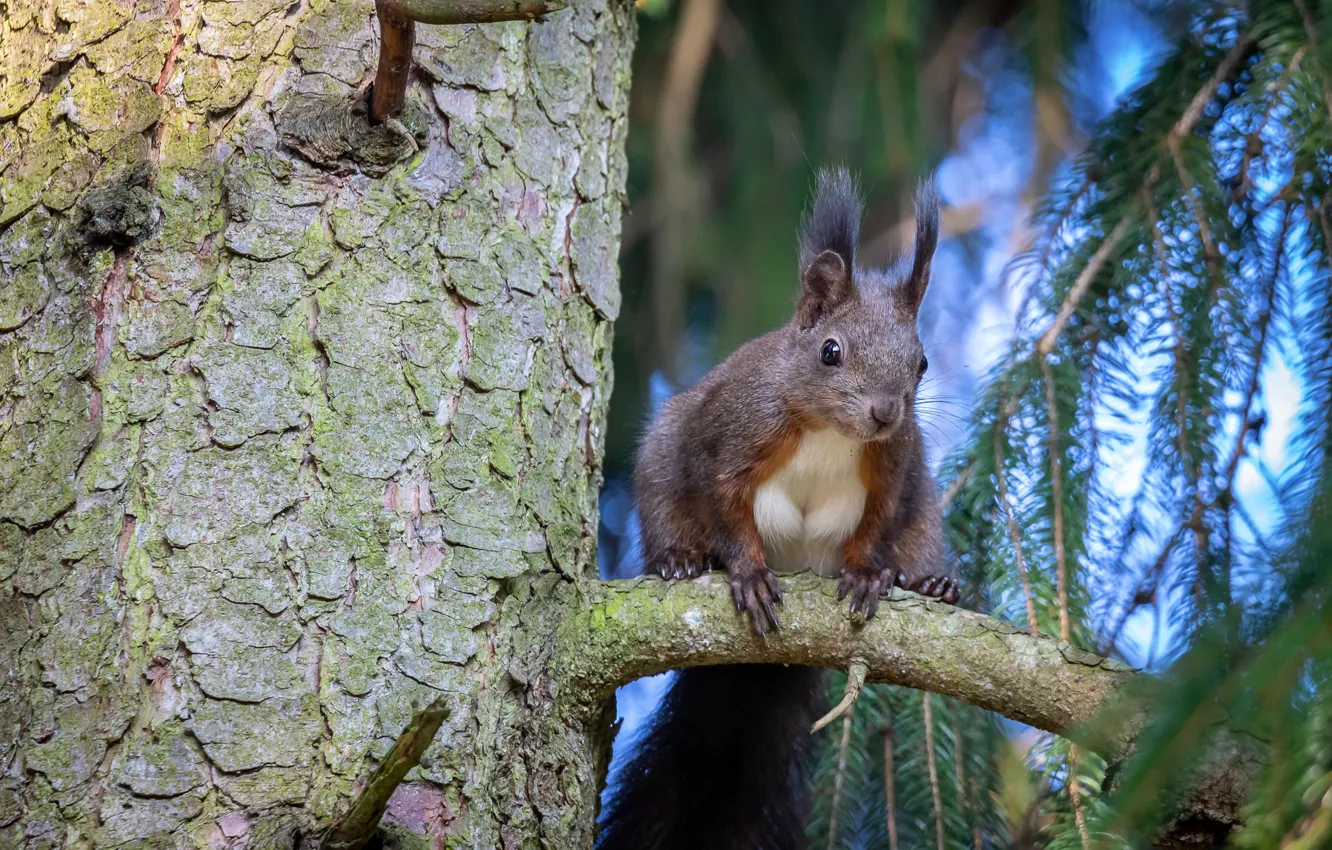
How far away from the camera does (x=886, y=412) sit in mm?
2035

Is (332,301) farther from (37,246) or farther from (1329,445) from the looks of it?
(1329,445)

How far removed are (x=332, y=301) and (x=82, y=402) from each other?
314 millimetres

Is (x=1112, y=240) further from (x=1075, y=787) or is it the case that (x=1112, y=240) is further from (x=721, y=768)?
(x=721, y=768)

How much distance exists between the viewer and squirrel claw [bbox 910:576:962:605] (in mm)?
1966

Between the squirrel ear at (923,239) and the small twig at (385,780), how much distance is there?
4.62ft

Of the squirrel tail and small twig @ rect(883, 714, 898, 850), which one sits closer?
small twig @ rect(883, 714, 898, 850)

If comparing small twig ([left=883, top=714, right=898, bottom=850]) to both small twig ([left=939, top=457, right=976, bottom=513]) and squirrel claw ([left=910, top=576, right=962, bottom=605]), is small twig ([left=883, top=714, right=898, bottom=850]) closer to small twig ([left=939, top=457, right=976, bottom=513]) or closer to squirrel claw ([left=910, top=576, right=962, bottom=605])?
squirrel claw ([left=910, top=576, right=962, bottom=605])

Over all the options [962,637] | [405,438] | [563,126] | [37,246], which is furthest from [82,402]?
[962,637]

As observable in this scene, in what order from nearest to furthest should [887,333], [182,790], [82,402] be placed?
[182,790]
[82,402]
[887,333]

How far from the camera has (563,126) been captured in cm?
179

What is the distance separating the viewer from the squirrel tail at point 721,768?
2.01m

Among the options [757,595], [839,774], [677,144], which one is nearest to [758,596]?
[757,595]

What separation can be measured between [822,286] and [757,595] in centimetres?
86

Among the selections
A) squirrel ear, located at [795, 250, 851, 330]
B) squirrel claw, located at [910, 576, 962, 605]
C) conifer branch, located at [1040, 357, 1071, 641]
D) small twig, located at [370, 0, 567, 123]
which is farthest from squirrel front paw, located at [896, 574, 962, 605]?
small twig, located at [370, 0, 567, 123]
